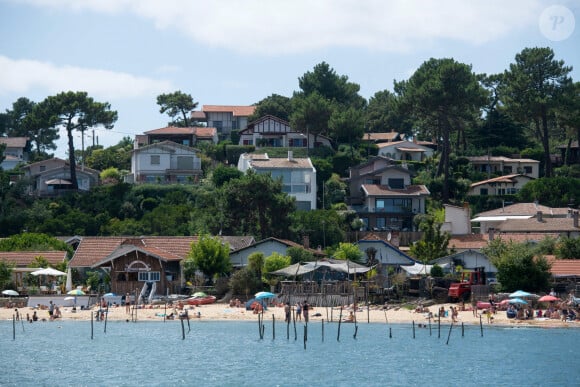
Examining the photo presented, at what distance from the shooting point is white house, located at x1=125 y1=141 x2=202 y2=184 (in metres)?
112

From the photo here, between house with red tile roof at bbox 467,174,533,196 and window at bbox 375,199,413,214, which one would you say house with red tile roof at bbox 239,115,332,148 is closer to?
window at bbox 375,199,413,214

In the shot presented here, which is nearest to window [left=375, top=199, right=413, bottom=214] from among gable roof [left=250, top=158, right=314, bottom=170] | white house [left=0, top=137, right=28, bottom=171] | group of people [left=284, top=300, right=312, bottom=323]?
gable roof [left=250, top=158, right=314, bottom=170]

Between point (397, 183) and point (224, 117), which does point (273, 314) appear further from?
point (224, 117)

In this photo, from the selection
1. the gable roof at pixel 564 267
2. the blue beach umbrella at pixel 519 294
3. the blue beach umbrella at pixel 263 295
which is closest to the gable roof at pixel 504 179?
the gable roof at pixel 564 267

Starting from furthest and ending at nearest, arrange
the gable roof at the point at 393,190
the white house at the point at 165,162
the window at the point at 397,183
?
the white house at the point at 165,162, the window at the point at 397,183, the gable roof at the point at 393,190

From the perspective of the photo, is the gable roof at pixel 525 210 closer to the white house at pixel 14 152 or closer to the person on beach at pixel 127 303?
the person on beach at pixel 127 303

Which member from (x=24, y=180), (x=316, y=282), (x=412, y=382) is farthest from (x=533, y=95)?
(x=412, y=382)

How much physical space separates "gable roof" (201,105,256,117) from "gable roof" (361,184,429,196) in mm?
35872

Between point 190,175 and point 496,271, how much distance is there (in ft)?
143

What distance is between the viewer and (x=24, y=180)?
10856cm

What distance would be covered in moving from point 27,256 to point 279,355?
27.7 metres

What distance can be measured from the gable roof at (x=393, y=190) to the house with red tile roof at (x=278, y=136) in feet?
52.8

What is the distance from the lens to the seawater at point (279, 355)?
52.4m

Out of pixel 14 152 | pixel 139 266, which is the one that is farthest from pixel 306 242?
pixel 14 152
